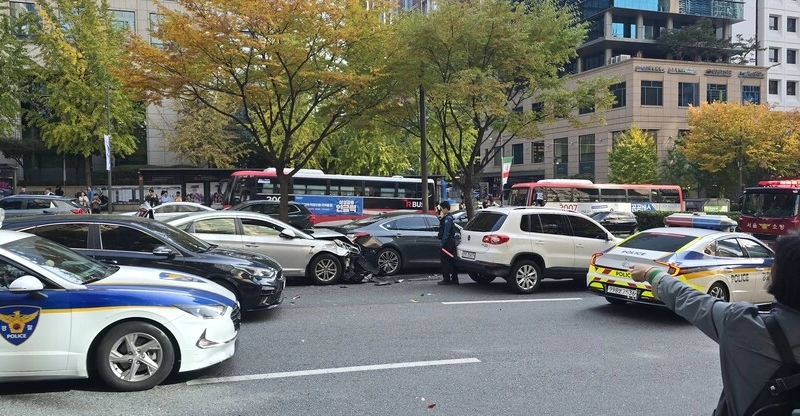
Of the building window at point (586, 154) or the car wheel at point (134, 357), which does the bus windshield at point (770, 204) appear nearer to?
the car wheel at point (134, 357)

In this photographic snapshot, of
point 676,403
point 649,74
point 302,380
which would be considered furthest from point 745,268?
point 649,74

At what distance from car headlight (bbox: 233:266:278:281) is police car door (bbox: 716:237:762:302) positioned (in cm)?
653

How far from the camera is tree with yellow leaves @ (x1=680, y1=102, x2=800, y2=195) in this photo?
123 feet

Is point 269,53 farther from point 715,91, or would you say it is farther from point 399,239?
point 715,91

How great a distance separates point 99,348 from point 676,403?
5.08 metres

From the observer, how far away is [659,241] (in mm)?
9070

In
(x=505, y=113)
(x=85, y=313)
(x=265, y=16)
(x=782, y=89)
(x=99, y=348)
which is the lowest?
(x=99, y=348)

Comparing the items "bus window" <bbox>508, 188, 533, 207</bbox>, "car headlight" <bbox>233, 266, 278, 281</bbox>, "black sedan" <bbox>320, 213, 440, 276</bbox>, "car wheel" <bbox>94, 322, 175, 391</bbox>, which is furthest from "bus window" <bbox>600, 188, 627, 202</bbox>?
"car wheel" <bbox>94, 322, 175, 391</bbox>

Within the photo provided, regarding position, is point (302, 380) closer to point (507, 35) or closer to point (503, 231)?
point (503, 231)

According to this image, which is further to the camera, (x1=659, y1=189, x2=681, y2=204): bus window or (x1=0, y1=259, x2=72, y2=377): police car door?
(x1=659, y1=189, x2=681, y2=204): bus window

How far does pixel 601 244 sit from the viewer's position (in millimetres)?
11391

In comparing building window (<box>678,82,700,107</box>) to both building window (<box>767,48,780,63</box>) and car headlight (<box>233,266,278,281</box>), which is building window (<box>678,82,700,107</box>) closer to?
building window (<box>767,48,780,63</box>)

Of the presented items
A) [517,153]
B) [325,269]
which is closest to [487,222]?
[325,269]

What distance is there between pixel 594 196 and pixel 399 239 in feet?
74.6
